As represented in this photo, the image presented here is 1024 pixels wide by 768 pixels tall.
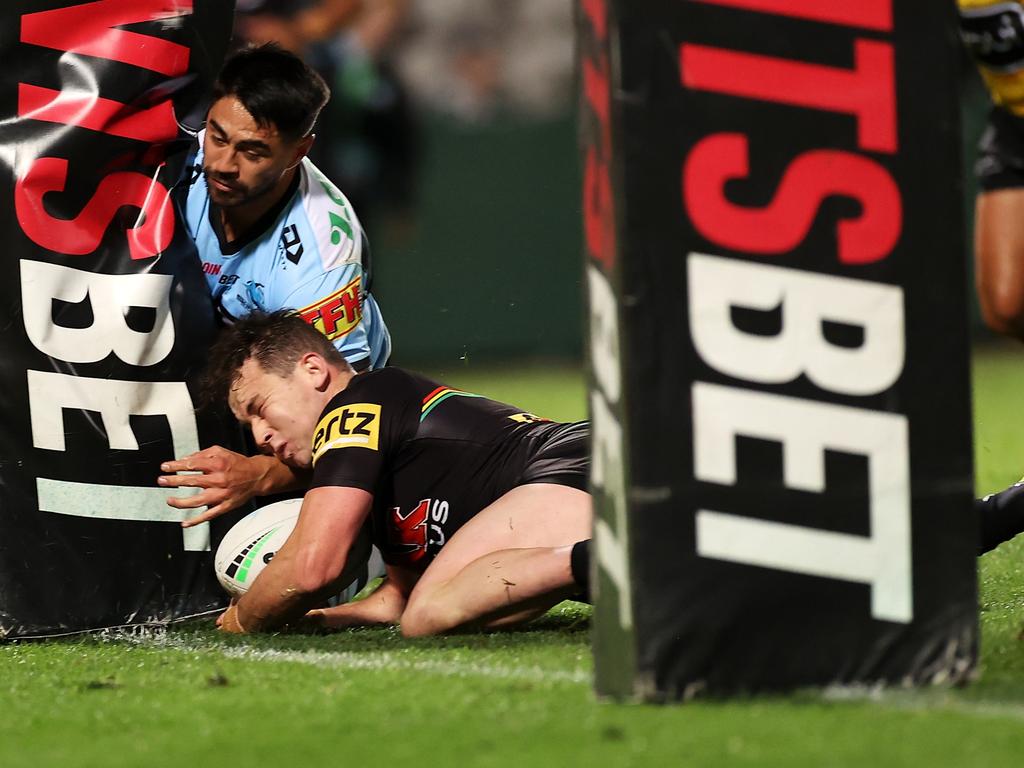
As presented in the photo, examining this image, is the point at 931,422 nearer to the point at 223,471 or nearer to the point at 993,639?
the point at 993,639

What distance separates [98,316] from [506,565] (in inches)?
55.3

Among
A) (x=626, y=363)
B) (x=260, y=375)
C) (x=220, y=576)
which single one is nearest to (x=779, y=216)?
(x=626, y=363)

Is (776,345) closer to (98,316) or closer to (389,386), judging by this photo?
(389,386)

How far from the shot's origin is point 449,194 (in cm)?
1352

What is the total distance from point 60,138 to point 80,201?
0.18 meters

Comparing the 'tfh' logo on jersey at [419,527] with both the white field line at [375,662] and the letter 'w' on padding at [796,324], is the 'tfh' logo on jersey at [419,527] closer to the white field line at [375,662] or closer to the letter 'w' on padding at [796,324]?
the white field line at [375,662]

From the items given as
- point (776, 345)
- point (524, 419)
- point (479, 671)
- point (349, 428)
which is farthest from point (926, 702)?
point (524, 419)

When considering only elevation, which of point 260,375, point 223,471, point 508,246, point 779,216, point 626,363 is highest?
point 779,216

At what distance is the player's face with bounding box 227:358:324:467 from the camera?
169 inches

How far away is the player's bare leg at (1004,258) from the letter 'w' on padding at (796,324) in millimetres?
3086

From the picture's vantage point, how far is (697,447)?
2.79 m

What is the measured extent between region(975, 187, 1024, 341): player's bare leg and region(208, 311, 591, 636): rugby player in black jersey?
2.16 m

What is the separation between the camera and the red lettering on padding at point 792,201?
2.81m

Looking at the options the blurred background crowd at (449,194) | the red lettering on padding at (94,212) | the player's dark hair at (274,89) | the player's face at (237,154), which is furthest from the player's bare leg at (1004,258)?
the blurred background crowd at (449,194)
